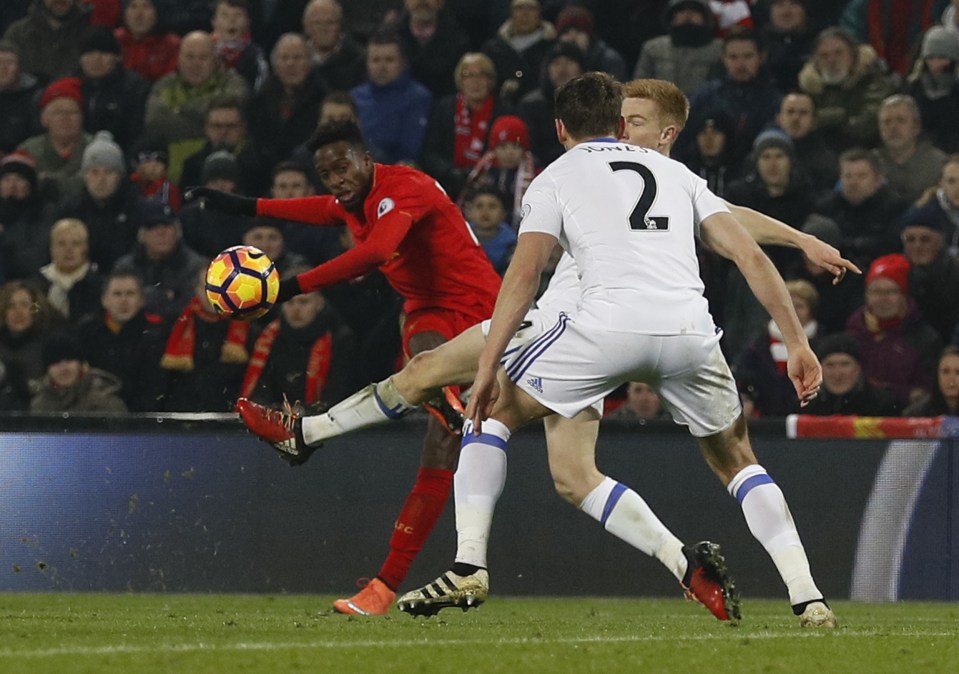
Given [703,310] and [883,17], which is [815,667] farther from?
[883,17]

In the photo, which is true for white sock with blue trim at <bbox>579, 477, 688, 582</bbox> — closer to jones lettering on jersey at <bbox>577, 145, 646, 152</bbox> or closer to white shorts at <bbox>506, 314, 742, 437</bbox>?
white shorts at <bbox>506, 314, 742, 437</bbox>

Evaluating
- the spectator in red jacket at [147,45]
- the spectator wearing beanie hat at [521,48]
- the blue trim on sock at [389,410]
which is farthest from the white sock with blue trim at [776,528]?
the spectator in red jacket at [147,45]

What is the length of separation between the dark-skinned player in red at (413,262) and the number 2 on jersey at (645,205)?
1513 millimetres

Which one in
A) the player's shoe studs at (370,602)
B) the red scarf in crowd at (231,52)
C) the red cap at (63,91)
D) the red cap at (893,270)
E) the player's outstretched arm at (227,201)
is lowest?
the player's shoe studs at (370,602)

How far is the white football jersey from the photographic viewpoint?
5863 millimetres

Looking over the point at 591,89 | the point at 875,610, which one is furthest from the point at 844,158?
the point at 591,89

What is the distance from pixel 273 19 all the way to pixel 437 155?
2.45 m

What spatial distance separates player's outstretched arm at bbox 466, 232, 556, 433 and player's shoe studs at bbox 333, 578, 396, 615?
189 cm

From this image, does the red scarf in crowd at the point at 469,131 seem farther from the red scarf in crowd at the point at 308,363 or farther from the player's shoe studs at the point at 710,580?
the player's shoe studs at the point at 710,580

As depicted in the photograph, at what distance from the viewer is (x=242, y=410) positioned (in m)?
7.09

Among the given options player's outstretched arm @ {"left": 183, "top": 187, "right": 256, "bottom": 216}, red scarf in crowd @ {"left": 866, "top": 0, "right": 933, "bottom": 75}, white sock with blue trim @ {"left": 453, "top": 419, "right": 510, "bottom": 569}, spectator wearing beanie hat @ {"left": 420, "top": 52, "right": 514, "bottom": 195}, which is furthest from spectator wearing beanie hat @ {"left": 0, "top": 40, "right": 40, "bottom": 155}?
white sock with blue trim @ {"left": 453, "top": 419, "right": 510, "bottom": 569}

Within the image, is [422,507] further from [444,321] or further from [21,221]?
[21,221]

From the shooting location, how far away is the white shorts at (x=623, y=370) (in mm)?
5844

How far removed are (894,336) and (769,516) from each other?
392 cm
